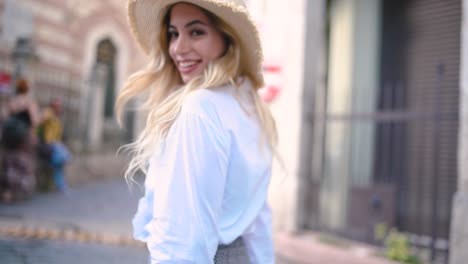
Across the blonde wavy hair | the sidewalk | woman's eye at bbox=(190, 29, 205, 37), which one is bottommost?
the sidewalk

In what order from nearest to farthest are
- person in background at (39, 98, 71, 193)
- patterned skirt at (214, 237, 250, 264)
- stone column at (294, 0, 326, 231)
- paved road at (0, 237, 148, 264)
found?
patterned skirt at (214, 237, 250, 264) → paved road at (0, 237, 148, 264) → stone column at (294, 0, 326, 231) → person in background at (39, 98, 71, 193)

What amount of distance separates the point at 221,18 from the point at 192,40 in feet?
0.43

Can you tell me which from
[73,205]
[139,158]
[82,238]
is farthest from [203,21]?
[73,205]

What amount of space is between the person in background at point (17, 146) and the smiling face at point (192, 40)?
19.9ft

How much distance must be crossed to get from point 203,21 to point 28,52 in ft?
26.1

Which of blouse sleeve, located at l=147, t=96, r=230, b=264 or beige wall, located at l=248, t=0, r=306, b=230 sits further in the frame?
beige wall, located at l=248, t=0, r=306, b=230

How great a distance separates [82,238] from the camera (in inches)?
197

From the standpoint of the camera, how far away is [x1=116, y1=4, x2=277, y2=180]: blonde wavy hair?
1549mm

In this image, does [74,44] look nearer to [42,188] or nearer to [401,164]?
[42,188]

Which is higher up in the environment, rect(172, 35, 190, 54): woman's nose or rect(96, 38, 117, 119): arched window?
rect(96, 38, 117, 119): arched window

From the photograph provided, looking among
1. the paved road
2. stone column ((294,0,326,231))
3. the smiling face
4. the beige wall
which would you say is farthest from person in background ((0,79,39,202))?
the smiling face

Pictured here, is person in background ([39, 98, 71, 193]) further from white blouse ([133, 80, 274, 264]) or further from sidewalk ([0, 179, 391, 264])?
white blouse ([133, 80, 274, 264])

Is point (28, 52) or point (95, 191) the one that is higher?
point (28, 52)

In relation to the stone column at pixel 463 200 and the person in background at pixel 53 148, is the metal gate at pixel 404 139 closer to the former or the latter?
the stone column at pixel 463 200
